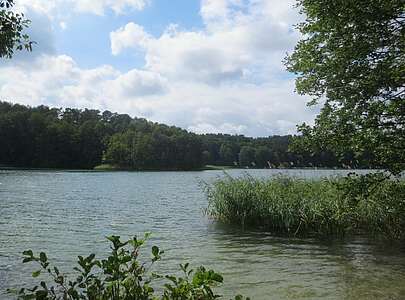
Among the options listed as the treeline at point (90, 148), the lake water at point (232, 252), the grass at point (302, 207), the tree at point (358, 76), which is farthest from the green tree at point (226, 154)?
the tree at point (358, 76)

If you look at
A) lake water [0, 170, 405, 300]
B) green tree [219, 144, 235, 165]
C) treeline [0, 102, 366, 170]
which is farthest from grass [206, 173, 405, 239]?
green tree [219, 144, 235, 165]

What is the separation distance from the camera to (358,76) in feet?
40.3

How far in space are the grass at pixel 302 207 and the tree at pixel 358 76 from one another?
2.08m

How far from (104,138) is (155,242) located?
11901 centimetres

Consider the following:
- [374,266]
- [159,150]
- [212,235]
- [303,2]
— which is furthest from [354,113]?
[159,150]

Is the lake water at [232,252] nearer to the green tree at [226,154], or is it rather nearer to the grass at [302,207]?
the grass at [302,207]

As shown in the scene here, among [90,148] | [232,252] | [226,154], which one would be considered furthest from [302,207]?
[90,148]

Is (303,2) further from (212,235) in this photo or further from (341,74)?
(212,235)

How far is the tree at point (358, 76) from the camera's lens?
1146 centimetres

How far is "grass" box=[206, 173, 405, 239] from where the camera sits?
15922 millimetres

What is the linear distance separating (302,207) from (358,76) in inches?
279

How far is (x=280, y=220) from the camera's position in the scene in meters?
18.7

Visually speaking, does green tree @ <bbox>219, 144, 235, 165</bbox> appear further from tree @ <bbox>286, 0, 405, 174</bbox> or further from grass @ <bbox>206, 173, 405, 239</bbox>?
tree @ <bbox>286, 0, 405, 174</bbox>

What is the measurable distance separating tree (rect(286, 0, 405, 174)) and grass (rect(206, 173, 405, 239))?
2.08 meters
